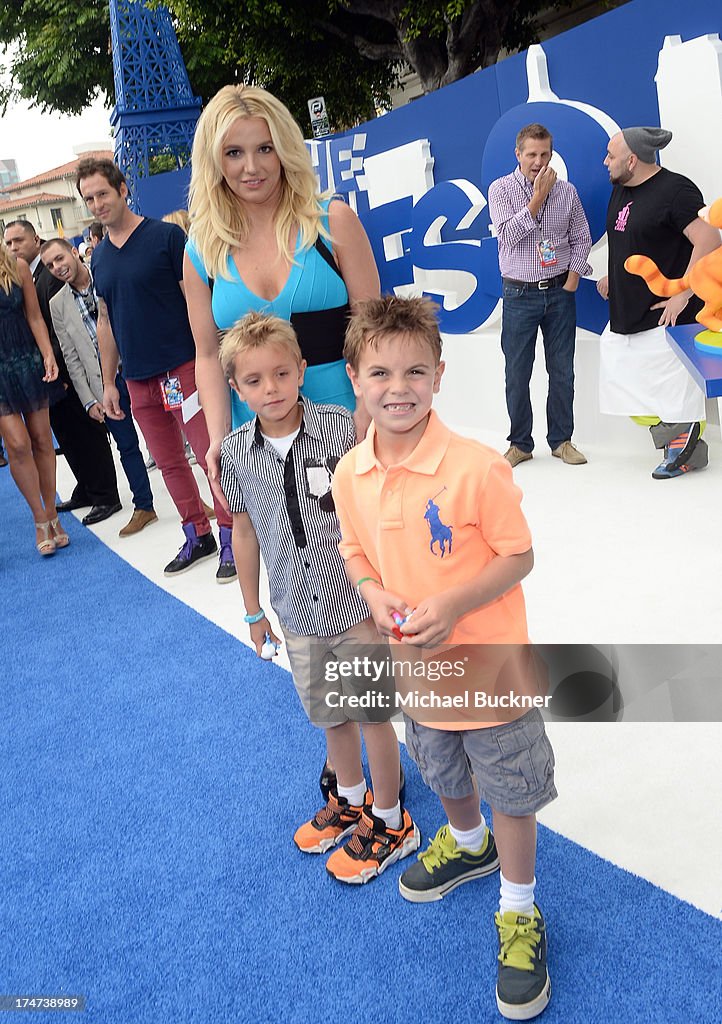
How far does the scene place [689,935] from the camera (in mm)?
1746

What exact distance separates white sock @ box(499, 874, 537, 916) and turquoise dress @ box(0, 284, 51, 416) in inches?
161

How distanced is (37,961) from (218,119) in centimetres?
203

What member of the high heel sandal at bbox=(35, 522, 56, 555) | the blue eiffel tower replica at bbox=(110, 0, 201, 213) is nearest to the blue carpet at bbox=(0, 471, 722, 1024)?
the high heel sandal at bbox=(35, 522, 56, 555)

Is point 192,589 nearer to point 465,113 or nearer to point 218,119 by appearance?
point 218,119

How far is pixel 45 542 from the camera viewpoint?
5.19 meters

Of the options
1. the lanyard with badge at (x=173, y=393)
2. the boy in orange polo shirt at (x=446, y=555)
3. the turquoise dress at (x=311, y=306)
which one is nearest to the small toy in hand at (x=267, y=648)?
the boy in orange polo shirt at (x=446, y=555)

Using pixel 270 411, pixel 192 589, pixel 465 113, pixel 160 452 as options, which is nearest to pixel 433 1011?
pixel 270 411

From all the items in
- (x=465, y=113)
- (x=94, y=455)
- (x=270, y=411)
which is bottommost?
(x=94, y=455)

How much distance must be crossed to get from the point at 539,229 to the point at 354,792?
3537 mm

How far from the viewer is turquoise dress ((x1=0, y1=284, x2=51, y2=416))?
4.77 metres

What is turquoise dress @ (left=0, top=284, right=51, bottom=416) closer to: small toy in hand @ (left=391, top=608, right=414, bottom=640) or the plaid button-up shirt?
the plaid button-up shirt

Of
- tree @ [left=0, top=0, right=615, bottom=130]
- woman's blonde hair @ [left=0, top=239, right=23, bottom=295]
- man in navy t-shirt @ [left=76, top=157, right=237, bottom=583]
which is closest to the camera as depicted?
man in navy t-shirt @ [left=76, top=157, right=237, bottom=583]

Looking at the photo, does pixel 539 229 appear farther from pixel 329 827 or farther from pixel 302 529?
pixel 329 827

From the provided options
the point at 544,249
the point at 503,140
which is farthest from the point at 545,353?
the point at 503,140
